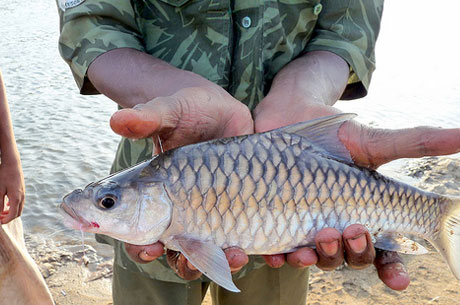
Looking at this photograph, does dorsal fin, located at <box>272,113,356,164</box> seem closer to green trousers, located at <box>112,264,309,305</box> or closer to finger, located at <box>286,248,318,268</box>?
finger, located at <box>286,248,318,268</box>

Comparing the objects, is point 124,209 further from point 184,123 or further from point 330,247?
point 330,247

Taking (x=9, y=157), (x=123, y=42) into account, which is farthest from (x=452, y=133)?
(x=9, y=157)

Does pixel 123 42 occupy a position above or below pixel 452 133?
above

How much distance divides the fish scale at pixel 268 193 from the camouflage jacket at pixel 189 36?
0.40 meters

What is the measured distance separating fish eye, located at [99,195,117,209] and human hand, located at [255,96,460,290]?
2.14 feet

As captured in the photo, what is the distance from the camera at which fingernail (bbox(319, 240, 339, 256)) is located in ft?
5.89

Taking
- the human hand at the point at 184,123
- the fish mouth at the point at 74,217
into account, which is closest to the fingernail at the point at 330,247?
the human hand at the point at 184,123

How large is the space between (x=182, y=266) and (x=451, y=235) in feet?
3.80

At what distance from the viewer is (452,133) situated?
1.74 m

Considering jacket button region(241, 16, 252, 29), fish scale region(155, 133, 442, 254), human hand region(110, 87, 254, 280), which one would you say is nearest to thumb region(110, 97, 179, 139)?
human hand region(110, 87, 254, 280)

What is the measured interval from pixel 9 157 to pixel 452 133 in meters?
2.28

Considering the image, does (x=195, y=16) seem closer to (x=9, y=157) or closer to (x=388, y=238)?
(x=388, y=238)

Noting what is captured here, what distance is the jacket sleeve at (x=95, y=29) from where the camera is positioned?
206 cm

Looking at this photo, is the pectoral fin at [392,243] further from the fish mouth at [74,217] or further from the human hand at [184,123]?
the fish mouth at [74,217]
